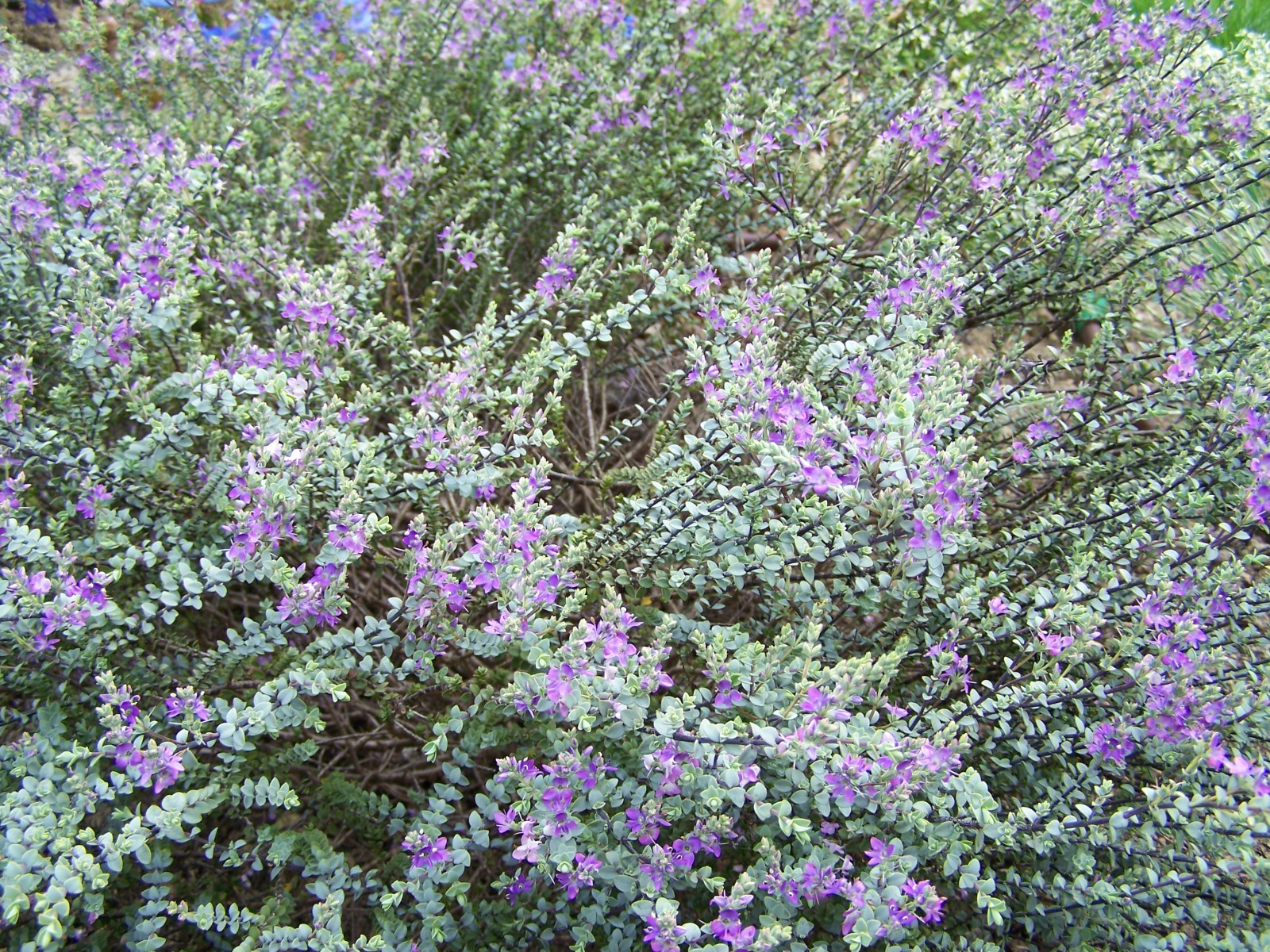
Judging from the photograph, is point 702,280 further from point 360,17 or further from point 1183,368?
point 360,17

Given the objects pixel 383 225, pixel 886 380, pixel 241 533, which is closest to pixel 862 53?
pixel 383 225

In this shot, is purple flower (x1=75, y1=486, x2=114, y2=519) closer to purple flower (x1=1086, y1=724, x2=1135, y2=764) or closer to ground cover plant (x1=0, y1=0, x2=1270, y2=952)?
ground cover plant (x1=0, y1=0, x2=1270, y2=952)

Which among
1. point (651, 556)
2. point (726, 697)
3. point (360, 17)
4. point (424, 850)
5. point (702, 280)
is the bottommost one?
point (424, 850)

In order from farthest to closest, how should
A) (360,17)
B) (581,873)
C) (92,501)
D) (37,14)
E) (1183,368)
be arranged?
1. (37,14)
2. (360,17)
3. (1183,368)
4. (92,501)
5. (581,873)

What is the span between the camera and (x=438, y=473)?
1965 mm

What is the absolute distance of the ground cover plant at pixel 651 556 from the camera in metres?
1.62

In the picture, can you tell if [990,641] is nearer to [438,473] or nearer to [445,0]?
[438,473]

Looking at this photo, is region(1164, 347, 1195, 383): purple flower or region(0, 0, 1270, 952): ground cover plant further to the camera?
region(1164, 347, 1195, 383): purple flower

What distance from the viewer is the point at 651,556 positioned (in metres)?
1.93

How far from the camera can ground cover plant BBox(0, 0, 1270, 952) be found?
1.62 meters

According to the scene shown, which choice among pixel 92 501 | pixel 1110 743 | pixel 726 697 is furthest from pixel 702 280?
pixel 92 501

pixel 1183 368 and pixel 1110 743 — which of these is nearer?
pixel 1110 743

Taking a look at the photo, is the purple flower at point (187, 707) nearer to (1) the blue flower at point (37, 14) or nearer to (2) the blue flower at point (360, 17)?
(2) the blue flower at point (360, 17)

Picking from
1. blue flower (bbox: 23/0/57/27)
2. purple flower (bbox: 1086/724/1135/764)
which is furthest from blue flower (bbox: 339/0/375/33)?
purple flower (bbox: 1086/724/1135/764)
